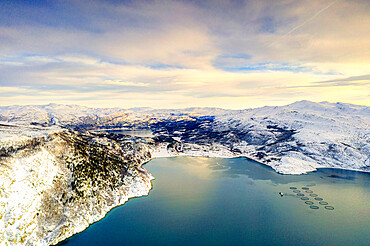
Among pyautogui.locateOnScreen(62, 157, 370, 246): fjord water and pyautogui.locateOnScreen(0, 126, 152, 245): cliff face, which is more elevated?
pyautogui.locateOnScreen(0, 126, 152, 245): cliff face

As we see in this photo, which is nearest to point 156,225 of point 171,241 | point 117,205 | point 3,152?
point 171,241

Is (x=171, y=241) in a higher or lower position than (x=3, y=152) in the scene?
lower

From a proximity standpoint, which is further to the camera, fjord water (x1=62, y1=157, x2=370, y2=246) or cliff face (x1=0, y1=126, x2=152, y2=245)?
fjord water (x1=62, y1=157, x2=370, y2=246)

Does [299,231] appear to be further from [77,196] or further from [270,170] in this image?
[270,170]

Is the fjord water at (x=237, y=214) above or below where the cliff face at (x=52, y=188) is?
below

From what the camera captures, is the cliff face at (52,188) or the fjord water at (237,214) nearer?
the cliff face at (52,188)
